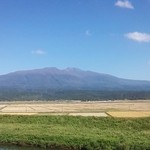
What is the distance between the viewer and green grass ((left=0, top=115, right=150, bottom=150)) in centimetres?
2886

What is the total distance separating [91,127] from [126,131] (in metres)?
3.18

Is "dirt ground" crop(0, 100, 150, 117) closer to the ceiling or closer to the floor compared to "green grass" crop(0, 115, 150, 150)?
closer to the ceiling

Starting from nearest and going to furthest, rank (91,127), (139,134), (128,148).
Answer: (128,148) → (139,134) → (91,127)

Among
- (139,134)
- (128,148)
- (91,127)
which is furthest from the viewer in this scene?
(91,127)

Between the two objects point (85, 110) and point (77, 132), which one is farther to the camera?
point (85, 110)

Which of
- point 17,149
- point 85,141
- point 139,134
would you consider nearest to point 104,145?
point 85,141

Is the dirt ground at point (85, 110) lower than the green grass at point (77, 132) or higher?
higher

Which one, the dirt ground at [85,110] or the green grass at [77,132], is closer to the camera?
the green grass at [77,132]

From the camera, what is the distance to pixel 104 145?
28.7m

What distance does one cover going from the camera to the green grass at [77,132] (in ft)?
94.7

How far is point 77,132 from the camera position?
104 ft

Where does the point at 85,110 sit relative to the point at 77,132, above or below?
above

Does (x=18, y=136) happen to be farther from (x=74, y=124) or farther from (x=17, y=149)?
(x=74, y=124)

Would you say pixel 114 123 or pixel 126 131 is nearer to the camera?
pixel 126 131
